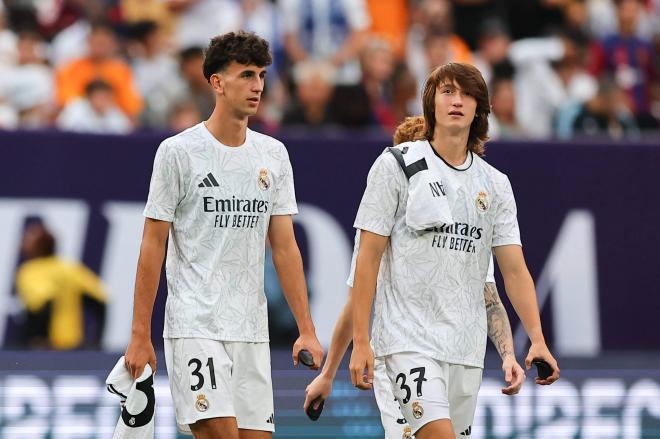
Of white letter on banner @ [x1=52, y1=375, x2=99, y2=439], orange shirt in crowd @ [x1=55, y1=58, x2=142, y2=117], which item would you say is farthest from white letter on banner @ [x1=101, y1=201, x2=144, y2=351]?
white letter on banner @ [x1=52, y1=375, x2=99, y2=439]

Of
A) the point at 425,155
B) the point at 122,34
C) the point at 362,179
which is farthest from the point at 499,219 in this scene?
the point at 122,34

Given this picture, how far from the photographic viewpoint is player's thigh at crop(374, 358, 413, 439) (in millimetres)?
7352

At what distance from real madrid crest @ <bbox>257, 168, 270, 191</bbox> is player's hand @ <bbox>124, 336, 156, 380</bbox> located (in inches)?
33.9

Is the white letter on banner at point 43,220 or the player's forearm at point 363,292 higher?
the white letter on banner at point 43,220

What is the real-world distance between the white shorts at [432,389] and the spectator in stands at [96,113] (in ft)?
21.5

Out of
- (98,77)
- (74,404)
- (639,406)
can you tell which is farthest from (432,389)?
(98,77)

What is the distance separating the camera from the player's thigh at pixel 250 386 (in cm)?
687

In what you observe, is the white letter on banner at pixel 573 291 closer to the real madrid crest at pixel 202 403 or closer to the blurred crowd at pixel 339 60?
the blurred crowd at pixel 339 60

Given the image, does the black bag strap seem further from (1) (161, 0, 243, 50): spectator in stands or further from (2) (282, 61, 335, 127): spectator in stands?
(1) (161, 0, 243, 50): spectator in stands

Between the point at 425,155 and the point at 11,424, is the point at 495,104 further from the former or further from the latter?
the point at 425,155

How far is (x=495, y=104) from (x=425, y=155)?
7.07 m

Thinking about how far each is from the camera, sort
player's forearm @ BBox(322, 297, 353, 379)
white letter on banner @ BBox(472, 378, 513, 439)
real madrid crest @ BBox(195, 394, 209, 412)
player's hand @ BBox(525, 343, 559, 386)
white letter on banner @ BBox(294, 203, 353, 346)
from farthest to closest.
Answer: white letter on banner @ BBox(294, 203, 353, 346), white letter on banner @ BBox(472, 378, 513, 439), player's forearm @ BBox(322, 297, 353, 379), real madrid crest @ BBox(195, 394, 209, 412), player's hand @ BBox(525, 343, 559, 386)

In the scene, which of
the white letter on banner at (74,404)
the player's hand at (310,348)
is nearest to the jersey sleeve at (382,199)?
the player's hand at (310,348)

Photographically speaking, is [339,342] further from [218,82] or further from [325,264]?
[325,264]
